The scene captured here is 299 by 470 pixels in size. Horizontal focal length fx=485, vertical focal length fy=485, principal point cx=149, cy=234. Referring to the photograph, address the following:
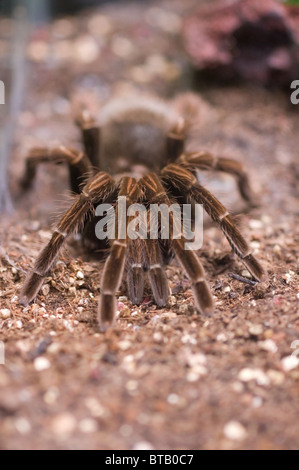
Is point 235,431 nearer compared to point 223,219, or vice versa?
point 235,431

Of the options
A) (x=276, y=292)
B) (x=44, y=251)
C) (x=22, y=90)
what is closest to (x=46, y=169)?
(x=22, y=90)

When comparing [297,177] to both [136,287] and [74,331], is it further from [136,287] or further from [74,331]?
[74,331]

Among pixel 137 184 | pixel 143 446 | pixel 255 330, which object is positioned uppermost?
pixel 137 184

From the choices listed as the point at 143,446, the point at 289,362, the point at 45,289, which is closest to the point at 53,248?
the point at 45,289

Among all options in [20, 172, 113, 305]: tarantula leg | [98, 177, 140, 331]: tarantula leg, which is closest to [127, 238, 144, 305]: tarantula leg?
[98, 177, 140, 331]: tarantula leg

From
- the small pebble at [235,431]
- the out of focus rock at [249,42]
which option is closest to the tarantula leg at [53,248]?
the small pebble at [235,431]

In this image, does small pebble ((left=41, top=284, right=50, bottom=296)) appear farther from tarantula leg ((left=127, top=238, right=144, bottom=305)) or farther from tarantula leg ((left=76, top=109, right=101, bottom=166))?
tarantula leg ((left=76, top=109, right=101, bottom=166))

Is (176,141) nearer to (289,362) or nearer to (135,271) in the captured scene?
(135,271)
